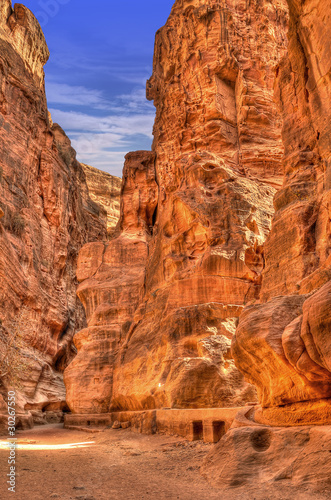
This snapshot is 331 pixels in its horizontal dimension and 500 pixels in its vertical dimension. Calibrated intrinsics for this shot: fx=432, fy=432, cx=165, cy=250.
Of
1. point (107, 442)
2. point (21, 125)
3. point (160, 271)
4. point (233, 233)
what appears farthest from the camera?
point (21, 125)

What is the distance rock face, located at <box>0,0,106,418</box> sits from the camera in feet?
107

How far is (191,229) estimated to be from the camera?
66.5 ft

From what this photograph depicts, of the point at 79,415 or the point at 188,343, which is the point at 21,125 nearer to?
the point at 79,415

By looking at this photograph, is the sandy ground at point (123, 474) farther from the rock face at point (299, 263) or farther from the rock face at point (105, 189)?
the rock face at point (105, 189)

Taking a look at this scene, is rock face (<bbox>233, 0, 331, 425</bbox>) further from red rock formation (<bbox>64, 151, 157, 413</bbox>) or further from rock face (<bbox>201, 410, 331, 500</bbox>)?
red rock formation (<bbox>64, 151, 157, 413</bbox>)

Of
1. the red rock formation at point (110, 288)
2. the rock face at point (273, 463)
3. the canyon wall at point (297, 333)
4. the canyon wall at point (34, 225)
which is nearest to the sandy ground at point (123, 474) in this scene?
the rock face at point (273, 463)

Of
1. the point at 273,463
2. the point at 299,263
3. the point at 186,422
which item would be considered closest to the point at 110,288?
the point at 186,422

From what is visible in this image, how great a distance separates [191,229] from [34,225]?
22.9 m

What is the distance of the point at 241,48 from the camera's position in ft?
84.3

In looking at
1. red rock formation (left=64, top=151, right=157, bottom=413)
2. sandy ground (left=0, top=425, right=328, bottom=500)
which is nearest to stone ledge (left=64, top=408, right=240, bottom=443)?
sandy ground (left=0, top=425, right=328, bottom=500)

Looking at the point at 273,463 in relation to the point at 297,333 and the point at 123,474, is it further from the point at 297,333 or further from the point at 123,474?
the point at 123,474

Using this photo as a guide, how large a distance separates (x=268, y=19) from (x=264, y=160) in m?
9.79

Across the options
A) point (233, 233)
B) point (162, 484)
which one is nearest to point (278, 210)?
point (233, 233)

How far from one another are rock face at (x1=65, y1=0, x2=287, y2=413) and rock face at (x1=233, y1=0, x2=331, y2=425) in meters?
4.69
